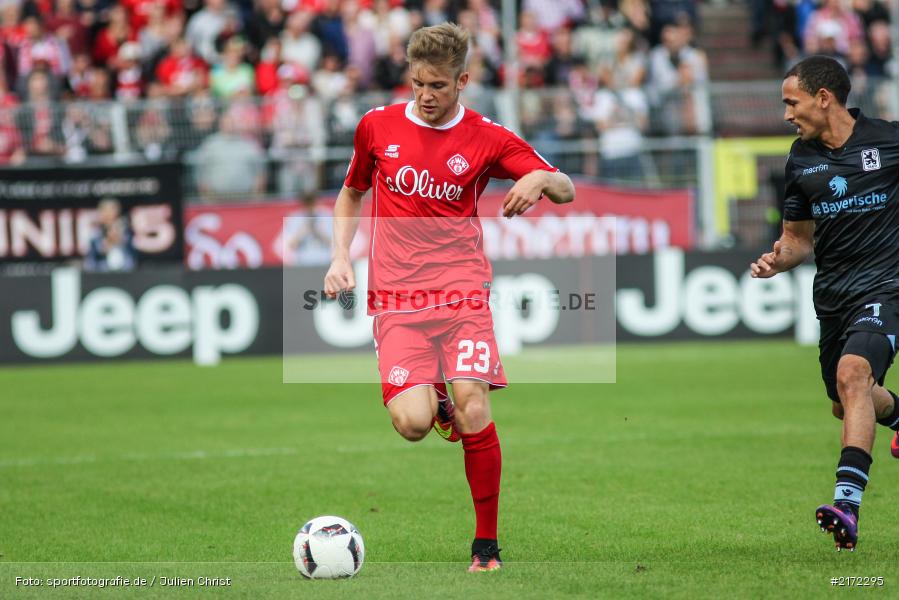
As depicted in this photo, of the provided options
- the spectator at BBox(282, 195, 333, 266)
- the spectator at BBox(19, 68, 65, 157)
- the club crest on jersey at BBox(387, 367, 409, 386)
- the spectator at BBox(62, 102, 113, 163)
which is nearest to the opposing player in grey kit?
the club crest on jersey at BBox(387, 367, 409, 386)

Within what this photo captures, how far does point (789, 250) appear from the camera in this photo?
23.2 ft

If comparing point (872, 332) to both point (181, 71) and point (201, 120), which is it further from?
point (181, 71)

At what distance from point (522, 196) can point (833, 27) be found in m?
17.4

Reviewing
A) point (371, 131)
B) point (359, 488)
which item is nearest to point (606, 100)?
point (359, 488)

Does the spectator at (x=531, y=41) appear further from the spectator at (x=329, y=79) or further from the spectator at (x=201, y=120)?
the spectator at (x=201, y=120)

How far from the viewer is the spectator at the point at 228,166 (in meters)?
18.7

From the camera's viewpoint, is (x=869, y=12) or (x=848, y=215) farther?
(x=869, y=12)

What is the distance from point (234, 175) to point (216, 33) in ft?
10.3

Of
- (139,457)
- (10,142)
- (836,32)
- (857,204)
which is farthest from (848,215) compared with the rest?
(836,32)

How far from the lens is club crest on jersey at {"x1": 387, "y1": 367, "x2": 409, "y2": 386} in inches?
258

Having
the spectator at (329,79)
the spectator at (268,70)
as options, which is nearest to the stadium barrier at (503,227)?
the spectator at (329,79)

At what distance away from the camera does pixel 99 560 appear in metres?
6.86

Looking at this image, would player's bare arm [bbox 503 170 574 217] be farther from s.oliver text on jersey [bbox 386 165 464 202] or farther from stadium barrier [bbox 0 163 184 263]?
stadium barrier [bbox 0 163 184 263]

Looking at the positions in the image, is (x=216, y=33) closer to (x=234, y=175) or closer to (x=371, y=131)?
(x=234, y=175)
